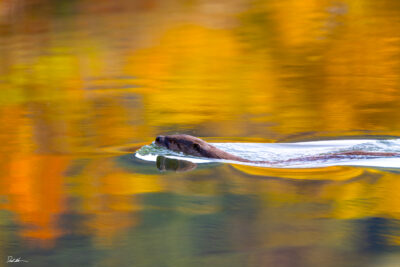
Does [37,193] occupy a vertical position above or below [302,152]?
below

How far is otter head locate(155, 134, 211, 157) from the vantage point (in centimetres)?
729

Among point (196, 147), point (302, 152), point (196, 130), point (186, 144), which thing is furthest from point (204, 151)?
point (196, 130)

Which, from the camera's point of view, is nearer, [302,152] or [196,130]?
[302,152]

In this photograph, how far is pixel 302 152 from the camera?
777 centimetres

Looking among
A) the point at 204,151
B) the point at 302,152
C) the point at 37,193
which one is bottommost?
the point at 37,193

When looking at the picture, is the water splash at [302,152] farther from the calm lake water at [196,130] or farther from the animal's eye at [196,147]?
the calm lake water at [196,130]

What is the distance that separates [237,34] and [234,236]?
13.9 metres

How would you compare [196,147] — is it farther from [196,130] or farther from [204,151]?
[196,130]

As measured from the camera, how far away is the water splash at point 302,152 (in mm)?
7023

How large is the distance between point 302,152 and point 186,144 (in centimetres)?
139

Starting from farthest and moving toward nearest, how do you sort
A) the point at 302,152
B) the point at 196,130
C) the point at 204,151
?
the point at 196,130
the point at 302,152
the point at 204,151

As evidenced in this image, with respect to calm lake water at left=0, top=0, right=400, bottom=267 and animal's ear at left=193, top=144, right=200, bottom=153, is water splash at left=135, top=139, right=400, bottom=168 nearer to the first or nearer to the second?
animal's ear at left=193, top=144, right=200, bottom=153

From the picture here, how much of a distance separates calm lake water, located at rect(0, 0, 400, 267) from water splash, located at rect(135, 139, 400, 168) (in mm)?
210

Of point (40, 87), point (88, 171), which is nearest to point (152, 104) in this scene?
point (40, 87)
